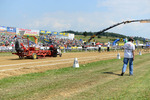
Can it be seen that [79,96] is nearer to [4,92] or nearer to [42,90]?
[42,90]

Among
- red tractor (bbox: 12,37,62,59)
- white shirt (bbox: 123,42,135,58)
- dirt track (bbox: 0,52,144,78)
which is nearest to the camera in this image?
white shirt (bbox: 123,42,135,58)

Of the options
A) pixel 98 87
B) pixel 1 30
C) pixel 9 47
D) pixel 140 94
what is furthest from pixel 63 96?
pixel 1 30

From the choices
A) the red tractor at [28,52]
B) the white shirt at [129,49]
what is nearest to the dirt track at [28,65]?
the red tractor at [28,52]

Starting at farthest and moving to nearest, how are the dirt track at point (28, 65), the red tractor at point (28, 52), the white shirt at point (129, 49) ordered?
1. the red tractor at point (28, 52)
2. the dirt track at point (28, 65)
3. the white shirt at point (129, 49)

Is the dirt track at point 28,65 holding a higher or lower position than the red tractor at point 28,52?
lower

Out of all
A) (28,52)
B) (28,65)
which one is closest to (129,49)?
(28,65)

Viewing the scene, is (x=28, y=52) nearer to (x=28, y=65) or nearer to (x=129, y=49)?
(x=28, y=65)

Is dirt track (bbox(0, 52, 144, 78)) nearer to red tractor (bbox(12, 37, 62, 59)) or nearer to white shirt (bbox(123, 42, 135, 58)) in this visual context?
red tractor (bbox(12, 37, 62, 59))

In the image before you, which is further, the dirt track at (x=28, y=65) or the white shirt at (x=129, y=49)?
the dirt track at (x=28, y=65)

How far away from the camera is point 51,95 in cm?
532

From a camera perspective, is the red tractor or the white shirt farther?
the red tractor

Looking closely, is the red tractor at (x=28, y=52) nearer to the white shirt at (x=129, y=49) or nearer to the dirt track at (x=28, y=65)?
the dirt track at (x=28, y=65)

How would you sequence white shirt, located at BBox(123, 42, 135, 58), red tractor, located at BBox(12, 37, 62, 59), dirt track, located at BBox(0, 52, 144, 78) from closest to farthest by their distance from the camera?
white shirt, located at BBox(123, 42, 135, 58)
dirt track, located at BBox(0, 52, 144, 78)
red tractor, located at BBox(12, 37, 62, 59)

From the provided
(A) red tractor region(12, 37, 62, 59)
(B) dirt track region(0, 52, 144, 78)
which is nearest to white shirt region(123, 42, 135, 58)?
(B) dirt track region(0, 52, 144, 78)
